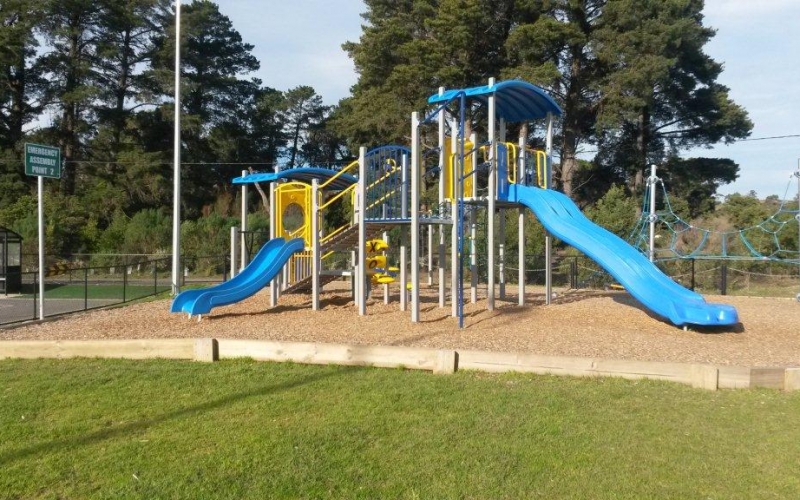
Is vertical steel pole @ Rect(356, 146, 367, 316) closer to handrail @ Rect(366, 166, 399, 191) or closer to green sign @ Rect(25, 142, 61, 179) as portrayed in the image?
handrail @ Rect(366, 166, 399, 191)

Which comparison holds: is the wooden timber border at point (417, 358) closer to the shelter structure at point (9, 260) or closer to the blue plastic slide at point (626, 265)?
the blue plastic slide at point (626, 265)

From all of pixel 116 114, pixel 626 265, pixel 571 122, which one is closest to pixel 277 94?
pixel 116 114

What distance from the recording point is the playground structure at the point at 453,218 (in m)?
11.7

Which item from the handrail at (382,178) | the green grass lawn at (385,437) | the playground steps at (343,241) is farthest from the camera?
the playground steps at (343,241)

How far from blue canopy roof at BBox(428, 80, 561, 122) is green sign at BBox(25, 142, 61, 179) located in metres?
7.38

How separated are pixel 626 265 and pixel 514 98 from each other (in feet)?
13.9

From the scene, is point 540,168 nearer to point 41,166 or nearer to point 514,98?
point 514,98

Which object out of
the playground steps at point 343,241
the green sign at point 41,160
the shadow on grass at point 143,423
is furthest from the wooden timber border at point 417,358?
the playground steps at point 343,241

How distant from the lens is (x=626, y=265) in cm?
1203

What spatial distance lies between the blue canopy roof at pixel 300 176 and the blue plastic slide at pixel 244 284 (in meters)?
2.25

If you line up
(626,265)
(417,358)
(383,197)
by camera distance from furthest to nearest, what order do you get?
(383,197) → (626,265) → (417,358)

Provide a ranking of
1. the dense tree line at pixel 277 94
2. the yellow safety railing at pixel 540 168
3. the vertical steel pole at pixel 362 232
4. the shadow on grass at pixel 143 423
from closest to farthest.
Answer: the shadow on grass at pixel 143 423 < the vertical steel pole at pixel 362 232 < the yellow safety railing at pixel 540 168 < the dense tree line at pixel 277 94

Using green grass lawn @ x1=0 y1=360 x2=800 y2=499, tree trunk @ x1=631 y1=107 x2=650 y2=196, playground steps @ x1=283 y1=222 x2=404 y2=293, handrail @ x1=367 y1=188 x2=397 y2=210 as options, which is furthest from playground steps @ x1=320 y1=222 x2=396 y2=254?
tree trunk @ x1=631 y1=107 x2=650 y2=196

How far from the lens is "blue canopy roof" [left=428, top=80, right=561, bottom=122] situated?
12.7 meters
